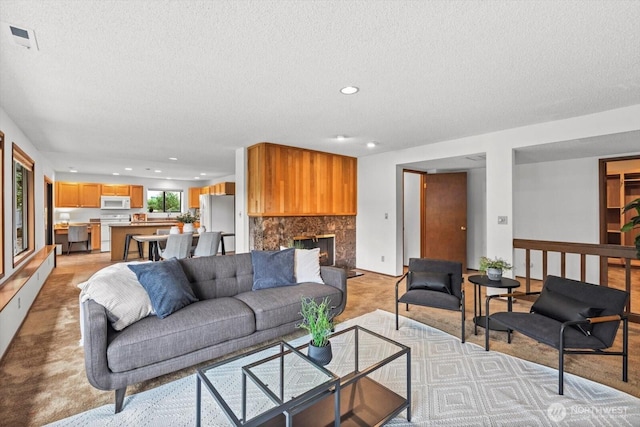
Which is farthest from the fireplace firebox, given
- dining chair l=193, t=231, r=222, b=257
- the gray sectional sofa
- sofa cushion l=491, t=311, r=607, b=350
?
sofa cushion l=491, t=311, r=607, b=350

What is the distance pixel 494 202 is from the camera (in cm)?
425

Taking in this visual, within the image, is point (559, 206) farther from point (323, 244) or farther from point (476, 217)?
point (323, 244)

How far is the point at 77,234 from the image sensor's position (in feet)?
26.7

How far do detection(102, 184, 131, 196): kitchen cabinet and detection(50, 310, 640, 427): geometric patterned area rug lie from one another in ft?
29.3

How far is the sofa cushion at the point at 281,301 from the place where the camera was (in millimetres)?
2627

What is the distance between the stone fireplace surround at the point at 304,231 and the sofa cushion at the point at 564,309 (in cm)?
358

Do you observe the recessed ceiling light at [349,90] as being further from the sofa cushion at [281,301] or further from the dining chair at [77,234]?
the dining chair at [77,234]

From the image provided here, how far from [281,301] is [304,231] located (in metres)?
2.84

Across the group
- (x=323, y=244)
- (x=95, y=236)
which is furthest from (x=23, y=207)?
(x=95, y=236)

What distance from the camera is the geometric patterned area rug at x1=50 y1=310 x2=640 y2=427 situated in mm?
1847

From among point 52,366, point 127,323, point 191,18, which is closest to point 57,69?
point 191,18

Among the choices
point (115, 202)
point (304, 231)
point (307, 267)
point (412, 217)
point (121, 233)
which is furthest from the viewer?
point (115, 202)

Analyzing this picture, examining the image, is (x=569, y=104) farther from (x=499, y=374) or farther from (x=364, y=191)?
(x=364, y=191)

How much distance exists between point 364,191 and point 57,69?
484 centimetres
